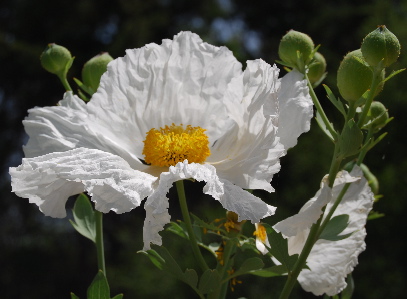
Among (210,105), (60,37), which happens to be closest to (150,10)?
(60,37)

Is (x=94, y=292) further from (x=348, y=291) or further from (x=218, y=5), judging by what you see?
(x=218, y=5)

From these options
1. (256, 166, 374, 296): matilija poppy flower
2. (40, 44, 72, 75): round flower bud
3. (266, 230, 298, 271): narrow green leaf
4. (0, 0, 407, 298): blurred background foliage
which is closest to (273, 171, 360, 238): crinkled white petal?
(266, 230, 298, 271): narrow green leaf

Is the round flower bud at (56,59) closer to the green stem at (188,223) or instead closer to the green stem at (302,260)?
the green stem at (188,223)

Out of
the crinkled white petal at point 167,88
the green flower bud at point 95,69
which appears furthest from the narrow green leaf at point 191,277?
the green flower bud at point 95,69

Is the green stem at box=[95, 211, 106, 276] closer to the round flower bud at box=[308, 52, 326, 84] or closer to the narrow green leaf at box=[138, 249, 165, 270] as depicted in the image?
the narrow green leaf at box=[138, 249, 165, 270]

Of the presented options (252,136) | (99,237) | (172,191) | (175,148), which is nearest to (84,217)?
(99,237)

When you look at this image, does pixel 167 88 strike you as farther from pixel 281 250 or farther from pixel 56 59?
pixel 281 250
